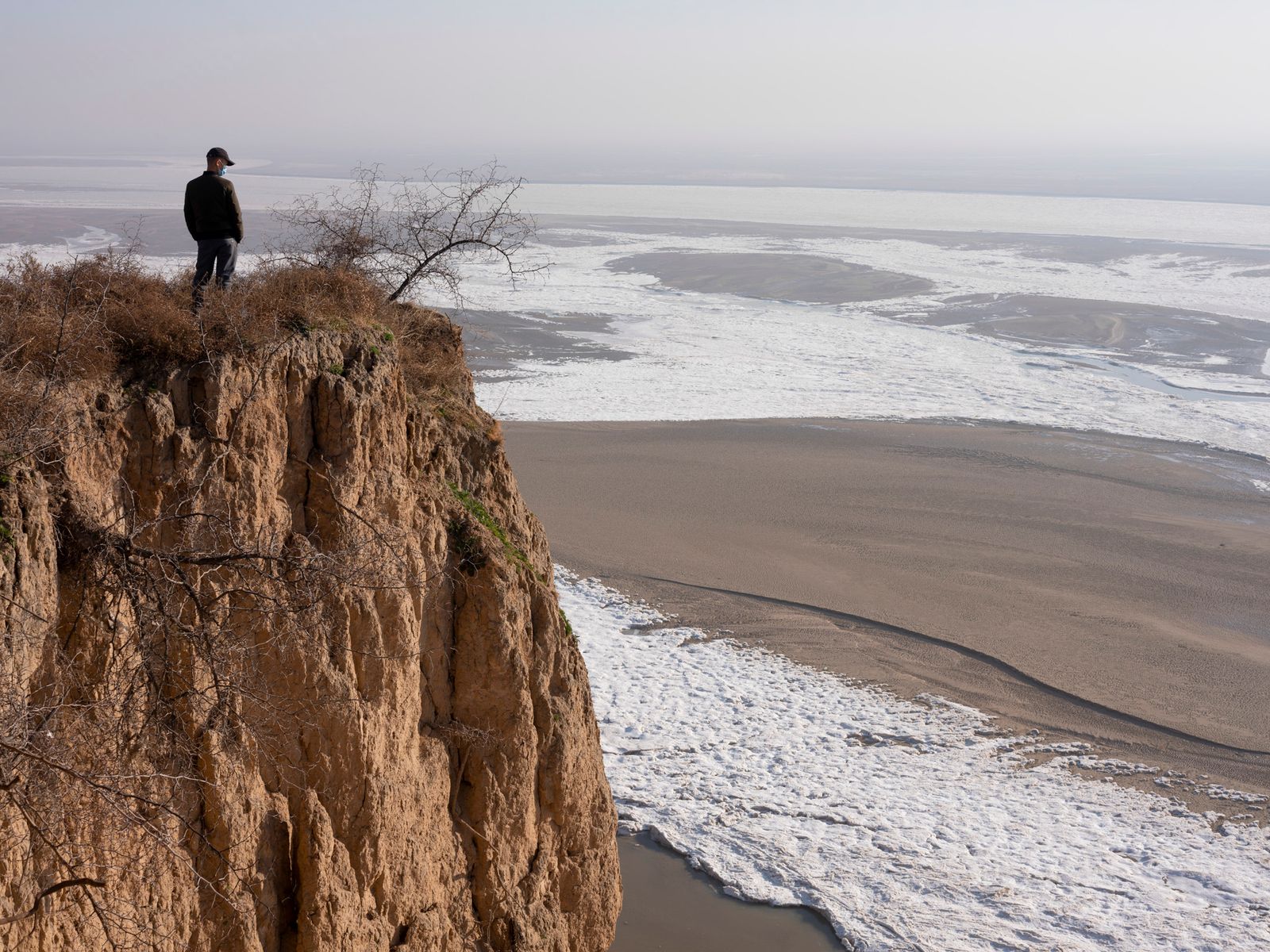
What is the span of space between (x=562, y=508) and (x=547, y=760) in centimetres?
1374

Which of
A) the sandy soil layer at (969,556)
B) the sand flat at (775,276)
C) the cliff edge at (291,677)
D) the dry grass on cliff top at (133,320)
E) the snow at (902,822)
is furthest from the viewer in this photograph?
the sand flat at (775,276)

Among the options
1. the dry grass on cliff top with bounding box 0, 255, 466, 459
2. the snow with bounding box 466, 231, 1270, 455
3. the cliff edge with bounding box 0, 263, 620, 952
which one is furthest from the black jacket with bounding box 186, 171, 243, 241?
the snow with bounding box 466, 231, 1270, 455

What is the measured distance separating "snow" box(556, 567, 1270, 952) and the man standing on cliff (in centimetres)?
764

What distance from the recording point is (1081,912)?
10.8 meters

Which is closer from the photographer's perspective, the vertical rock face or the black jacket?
the vertical rock face

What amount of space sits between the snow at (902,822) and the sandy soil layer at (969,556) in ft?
3.81

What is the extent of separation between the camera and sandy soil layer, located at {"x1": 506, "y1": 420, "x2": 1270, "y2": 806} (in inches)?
596

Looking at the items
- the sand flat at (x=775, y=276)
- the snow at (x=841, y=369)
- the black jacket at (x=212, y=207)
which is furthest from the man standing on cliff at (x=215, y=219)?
the sand flat at (x=775, y=276)

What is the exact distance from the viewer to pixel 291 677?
215 inches

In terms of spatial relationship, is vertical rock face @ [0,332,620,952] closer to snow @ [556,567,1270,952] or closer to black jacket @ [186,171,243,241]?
black jacket @ [186,171,243,241]

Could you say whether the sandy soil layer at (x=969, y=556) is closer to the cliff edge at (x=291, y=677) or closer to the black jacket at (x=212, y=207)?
the cliff edge at (x=291, y=677)

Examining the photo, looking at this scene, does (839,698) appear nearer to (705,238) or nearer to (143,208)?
(705,238)

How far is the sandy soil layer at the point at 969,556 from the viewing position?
15148mm

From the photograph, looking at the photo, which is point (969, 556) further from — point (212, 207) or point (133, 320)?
point (133, 320)
